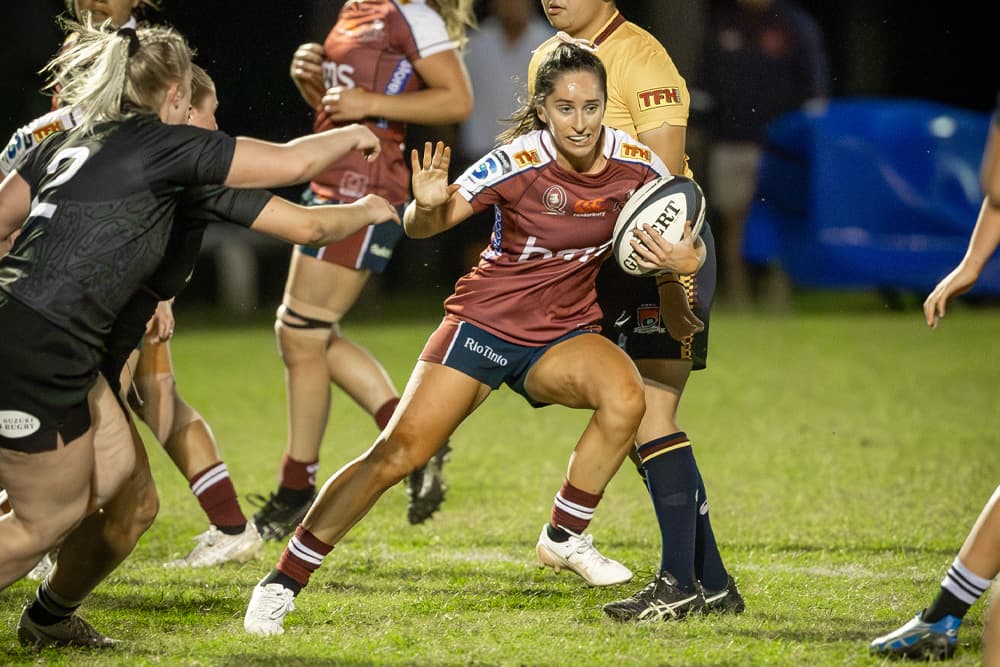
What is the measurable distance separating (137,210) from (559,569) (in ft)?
5.63

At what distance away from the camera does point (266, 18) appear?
6.30m

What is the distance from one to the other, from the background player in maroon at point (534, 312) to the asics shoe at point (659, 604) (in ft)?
0.63

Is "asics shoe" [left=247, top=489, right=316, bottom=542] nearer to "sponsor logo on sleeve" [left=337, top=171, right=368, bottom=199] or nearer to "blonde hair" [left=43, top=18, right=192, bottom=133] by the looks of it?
"sponsor logo on sleeve" [left=337, top=171, right=368, bottom=199]

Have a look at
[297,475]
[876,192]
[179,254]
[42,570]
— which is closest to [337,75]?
[297,475]

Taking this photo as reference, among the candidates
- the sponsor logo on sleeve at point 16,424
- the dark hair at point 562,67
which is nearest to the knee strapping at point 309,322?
the dark hair at point 562,67

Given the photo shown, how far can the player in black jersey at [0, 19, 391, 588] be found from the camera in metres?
3.57

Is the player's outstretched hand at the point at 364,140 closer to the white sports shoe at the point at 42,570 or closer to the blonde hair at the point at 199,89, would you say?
the blonde hair at the point at 199,89

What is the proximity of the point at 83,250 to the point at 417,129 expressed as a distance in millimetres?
5797

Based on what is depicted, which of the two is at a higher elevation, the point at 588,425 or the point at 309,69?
the point at 309,69

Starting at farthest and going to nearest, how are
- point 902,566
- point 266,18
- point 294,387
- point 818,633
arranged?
point 266,18, point 294,387, point 902,566, point 818,633

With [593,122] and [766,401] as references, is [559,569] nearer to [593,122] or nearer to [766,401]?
[593,122]

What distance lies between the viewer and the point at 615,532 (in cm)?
557

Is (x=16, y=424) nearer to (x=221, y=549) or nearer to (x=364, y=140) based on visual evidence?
(x=364, y=140)

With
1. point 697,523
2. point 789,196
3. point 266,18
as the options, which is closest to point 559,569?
point 697,523
